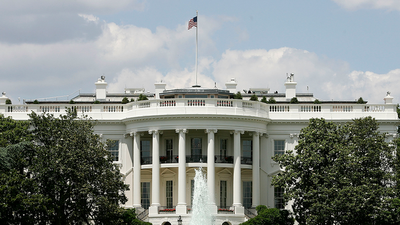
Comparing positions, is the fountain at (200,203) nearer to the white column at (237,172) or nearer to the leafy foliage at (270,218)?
the white column at (237,172)

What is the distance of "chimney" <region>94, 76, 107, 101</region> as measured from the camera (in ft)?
253

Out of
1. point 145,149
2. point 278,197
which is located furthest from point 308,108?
point 145,149

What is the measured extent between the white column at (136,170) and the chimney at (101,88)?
16224 mm

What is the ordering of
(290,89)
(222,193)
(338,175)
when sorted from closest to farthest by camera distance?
(338,175) < (222,193) < (290,89)

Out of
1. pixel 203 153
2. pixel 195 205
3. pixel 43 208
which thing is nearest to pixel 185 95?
pixel 203 153

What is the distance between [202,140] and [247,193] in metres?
6.25

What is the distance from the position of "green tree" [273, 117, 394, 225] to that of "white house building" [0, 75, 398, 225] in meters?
6.74

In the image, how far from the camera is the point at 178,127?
196 feet

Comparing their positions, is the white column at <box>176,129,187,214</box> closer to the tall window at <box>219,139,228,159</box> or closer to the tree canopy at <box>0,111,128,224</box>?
the tall window at <box>219,139,228,159</box>

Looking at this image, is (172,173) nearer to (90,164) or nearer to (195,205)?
(195,205)

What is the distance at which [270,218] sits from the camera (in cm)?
5594

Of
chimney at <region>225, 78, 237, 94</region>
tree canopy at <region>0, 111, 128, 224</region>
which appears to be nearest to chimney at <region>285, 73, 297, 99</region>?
chimney at <region>225, 78, 237, 94</region>

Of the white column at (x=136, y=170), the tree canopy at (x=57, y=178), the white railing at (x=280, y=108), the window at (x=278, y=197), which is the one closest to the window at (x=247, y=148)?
the white railing at (x=280, y=108)

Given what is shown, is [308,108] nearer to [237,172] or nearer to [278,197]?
[278,197]
